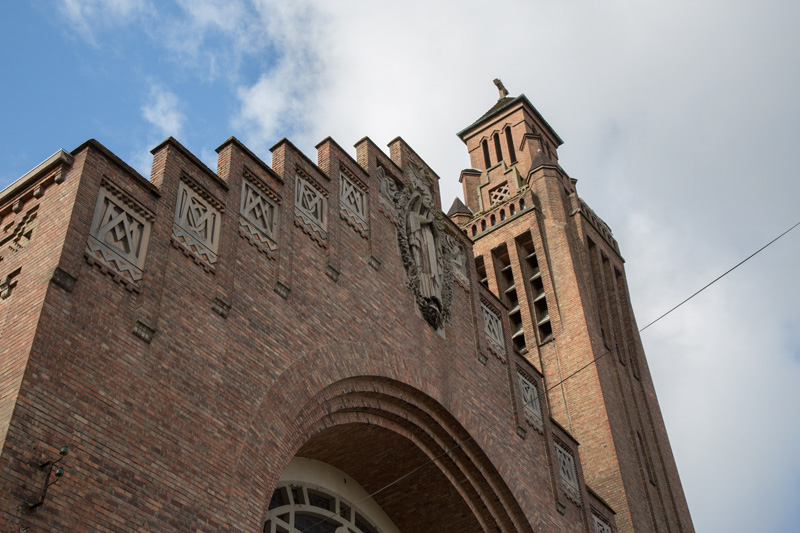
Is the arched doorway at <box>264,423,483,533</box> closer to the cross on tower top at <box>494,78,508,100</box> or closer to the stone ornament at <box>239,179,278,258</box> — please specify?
the stone ornament at <box>239,179,278,258</box>

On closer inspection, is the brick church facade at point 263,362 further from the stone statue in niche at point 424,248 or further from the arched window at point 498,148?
the arched window at point 498,148

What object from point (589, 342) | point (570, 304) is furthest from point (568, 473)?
point (570, 304)

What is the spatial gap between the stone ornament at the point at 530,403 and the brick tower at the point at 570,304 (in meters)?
5.57

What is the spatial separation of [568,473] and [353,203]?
6.94 metres

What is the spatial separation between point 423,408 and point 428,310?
1764 mm

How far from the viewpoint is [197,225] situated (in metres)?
12.0

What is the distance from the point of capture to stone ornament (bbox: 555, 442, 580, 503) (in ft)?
58.8

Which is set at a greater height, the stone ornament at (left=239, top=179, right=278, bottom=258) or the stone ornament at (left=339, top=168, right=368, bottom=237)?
the stone ornament at (left=339, top=168, right=368, bottom=237)

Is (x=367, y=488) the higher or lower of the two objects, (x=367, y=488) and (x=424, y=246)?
the lower

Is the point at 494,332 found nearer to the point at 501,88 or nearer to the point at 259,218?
the point at 259,218

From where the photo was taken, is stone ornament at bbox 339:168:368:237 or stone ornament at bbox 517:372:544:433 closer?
stone ornament at bbox 339:168:368:237

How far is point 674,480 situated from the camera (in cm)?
2684

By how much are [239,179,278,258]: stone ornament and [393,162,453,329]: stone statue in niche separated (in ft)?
10.7

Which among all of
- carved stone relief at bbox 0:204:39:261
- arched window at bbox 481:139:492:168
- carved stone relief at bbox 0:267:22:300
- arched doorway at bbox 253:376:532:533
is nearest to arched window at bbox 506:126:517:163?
arched window at bbox 481:139:492:168
